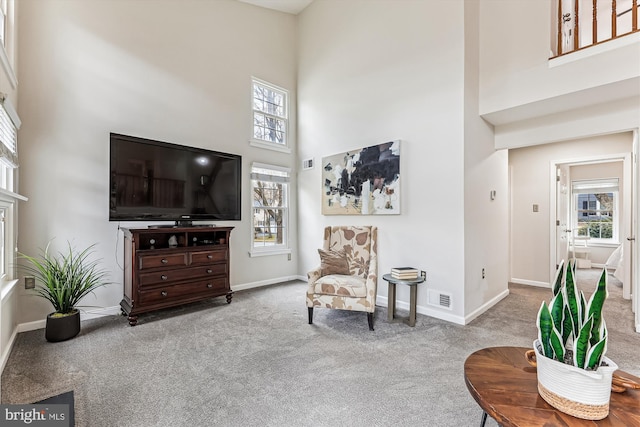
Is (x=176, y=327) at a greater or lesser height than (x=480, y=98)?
lesser

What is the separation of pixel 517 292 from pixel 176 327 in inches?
178

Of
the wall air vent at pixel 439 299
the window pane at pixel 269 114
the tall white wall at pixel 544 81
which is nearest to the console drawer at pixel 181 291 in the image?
the window pane at pixel 269 114

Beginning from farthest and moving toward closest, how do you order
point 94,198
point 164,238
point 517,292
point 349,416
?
point 517,292 → point 164,238 → point 94,198 → point 349,416

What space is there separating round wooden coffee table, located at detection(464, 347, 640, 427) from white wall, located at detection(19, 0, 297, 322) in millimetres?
3549

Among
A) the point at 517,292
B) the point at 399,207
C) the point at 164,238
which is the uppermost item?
the point at 399,207

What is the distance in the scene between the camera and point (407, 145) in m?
3.45

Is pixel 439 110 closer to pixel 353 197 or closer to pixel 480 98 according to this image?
pixel 480 98

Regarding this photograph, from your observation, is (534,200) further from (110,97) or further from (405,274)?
(110,97)

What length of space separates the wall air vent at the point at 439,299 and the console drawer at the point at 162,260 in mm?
2774

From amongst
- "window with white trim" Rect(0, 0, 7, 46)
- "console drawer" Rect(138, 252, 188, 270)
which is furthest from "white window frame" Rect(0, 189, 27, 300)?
"window with white trim" Rect(0, 0, 7, 46)

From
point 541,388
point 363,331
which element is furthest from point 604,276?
point 363,331

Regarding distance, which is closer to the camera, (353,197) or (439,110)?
(439,110)

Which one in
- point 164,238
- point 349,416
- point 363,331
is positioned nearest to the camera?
point 349,416

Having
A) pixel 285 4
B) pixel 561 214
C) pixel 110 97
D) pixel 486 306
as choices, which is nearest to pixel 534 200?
pixel 561 214
